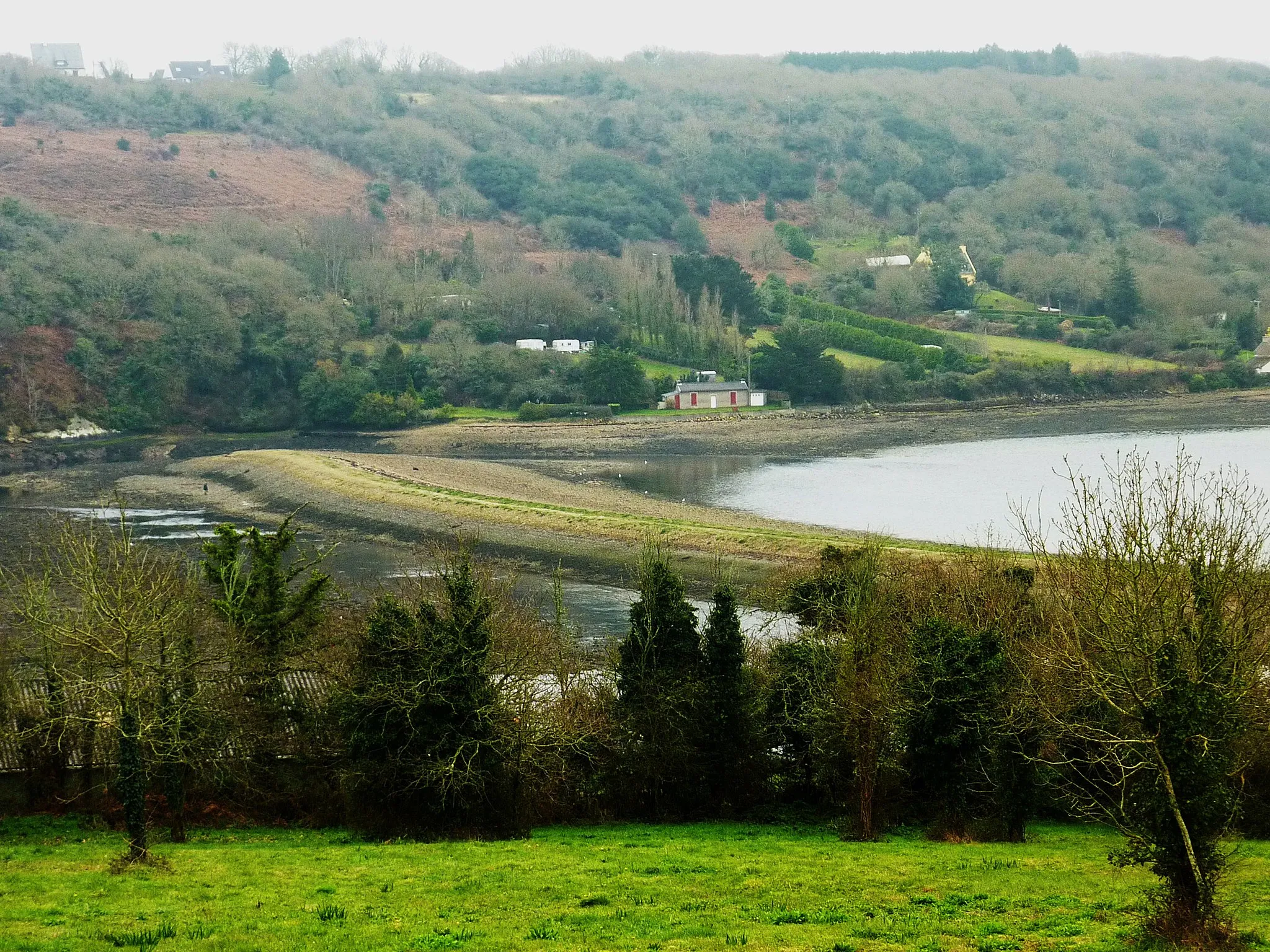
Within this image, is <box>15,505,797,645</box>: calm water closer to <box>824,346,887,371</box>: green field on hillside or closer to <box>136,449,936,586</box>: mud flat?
<box>136,449,936,586</box>: mud flat

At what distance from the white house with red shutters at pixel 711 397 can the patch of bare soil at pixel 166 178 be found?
199 feet

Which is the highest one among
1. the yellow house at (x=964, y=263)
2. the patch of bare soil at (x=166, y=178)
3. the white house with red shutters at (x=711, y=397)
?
the patch of bare soil at (x=166, y=178)

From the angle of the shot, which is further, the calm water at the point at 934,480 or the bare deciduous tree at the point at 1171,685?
the calm water at the point at 934,480

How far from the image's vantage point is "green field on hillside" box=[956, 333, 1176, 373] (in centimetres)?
9712

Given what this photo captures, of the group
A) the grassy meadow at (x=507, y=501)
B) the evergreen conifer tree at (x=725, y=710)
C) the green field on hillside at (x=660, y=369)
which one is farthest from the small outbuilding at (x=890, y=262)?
the evergreen conifer tree at (x=725, y=710)

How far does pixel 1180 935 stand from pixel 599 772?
933 cm

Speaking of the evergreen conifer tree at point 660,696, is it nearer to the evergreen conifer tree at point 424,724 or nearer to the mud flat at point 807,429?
the evergreen conifer tree at point 424,724

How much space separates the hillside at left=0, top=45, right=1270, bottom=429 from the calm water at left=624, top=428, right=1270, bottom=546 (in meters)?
Answer: 22.3

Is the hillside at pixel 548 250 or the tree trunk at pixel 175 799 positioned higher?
the hillside at pixel 548 250

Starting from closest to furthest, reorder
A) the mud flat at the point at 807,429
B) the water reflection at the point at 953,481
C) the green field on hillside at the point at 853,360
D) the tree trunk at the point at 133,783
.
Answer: the tree trunk at the point at 133,783
the water reflection at the point at 953,481
the mud flat at the point at 807,429
the green field on hillside at the point at 853,360

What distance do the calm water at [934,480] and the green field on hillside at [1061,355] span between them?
23.3m

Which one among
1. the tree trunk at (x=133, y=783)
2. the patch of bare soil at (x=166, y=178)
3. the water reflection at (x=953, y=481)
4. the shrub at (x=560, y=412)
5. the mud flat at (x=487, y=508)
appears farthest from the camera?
the patch of bare soil at (x=166, y=178)

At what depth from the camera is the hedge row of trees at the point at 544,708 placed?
15602mm

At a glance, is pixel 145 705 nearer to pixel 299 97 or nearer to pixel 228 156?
pixel 228 156
